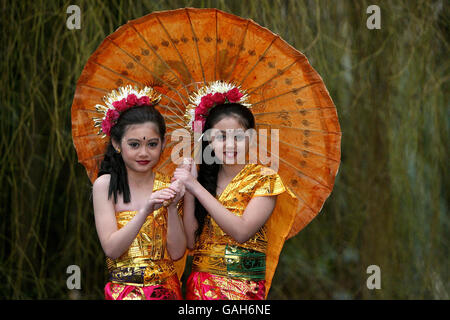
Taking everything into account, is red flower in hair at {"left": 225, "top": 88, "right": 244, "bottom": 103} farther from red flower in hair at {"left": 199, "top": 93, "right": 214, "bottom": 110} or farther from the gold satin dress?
the gold satin dress

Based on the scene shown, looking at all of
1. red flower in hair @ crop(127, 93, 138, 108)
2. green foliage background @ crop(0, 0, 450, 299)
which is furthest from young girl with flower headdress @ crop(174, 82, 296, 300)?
green foliage background @ crop(0, 0, 450, 299)

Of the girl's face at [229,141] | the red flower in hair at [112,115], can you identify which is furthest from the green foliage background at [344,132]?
the girl's face at [229,141]

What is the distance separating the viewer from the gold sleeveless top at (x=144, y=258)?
1.85 metres

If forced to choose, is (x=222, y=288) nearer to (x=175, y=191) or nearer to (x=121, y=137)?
(x=175, y=191)

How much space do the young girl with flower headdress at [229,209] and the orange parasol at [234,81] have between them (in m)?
0.09

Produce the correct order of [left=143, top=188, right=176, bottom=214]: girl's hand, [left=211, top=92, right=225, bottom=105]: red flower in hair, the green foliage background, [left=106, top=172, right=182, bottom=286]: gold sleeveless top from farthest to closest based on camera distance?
the green foliage background
[left=211, top=92, right=225, bottom=105]: red flower in hair
[left=106, top=172, right=182, bottom=286]: gold sleeveless top
[left=143, top=188, right=176, bottom=214]: girl's hand

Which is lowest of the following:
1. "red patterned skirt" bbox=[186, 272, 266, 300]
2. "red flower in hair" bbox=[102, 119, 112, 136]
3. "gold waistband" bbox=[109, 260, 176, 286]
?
"red patterned skirt" bbox=[186, 272, 266, 300]

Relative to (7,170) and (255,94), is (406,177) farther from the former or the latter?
(7,170)

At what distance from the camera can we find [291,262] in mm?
3105

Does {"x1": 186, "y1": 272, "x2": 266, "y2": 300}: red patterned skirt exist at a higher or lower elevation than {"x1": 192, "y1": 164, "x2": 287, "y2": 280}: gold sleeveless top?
lower

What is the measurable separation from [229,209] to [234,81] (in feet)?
1.62

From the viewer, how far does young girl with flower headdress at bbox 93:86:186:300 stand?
1823mm

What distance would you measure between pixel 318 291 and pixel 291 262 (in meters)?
0.23

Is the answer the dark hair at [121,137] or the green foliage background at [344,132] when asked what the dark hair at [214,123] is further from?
the green foliage background at [344,132]
